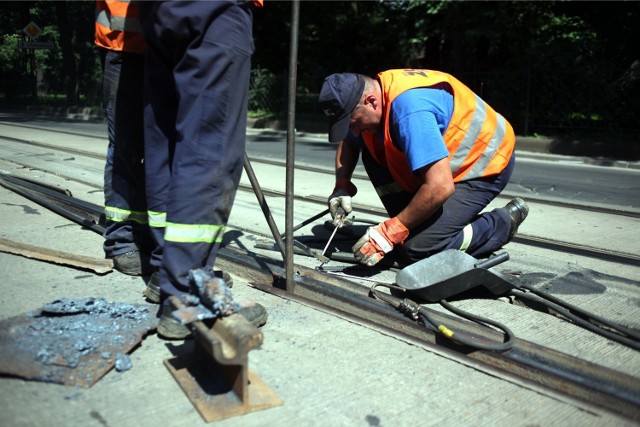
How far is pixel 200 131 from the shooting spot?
219cm

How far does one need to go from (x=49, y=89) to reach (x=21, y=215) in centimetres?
2195

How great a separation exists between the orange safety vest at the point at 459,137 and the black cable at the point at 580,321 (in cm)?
84

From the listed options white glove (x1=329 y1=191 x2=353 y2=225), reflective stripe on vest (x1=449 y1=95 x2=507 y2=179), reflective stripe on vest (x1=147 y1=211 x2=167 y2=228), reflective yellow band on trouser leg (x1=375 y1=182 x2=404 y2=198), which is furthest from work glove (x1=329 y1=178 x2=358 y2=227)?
reflective stripe on vest (x1=147 y1=211 x2=167 y2=228)

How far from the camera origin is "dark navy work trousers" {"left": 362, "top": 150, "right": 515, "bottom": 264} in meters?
3.21

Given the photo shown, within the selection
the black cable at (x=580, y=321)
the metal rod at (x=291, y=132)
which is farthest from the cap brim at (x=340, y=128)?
the black cable at (x=580, y=321)

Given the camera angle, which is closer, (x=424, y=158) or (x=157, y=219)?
(x=157, y=219)

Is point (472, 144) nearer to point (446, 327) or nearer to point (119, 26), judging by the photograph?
point (446, 327)

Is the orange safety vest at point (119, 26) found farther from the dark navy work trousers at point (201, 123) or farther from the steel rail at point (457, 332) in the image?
the steel rail at point (457, 332)

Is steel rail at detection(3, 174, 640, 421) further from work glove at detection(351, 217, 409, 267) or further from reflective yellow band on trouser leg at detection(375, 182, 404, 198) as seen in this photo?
reflective yellow band on trouser leg at detection(375, 182, 404, 198)

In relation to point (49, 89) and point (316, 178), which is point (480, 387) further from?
point (49, 89)

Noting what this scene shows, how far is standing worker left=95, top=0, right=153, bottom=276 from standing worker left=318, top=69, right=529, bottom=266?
39.1 inches

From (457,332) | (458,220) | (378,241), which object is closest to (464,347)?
(457,332)

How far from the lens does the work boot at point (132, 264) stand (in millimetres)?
2916

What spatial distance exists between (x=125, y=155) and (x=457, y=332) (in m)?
1.89
